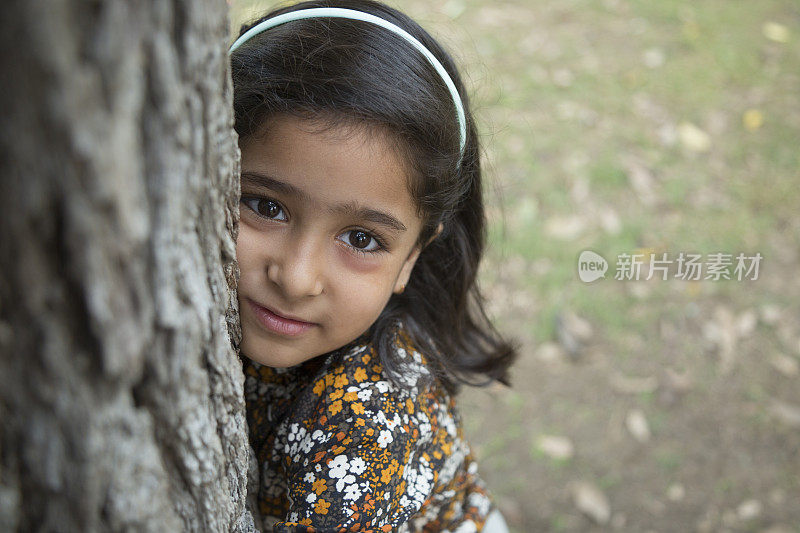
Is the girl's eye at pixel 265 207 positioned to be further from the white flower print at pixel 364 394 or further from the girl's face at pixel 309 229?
the white flower print at pixel 364 394

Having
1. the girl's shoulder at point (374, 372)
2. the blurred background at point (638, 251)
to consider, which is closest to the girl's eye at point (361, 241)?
the girl's shoulder at point (374, 372)

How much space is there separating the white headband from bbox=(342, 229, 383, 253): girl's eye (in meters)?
0.34

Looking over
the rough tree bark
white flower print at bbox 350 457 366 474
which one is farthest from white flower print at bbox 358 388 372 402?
the rough tree bark

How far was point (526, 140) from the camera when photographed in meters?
3.89

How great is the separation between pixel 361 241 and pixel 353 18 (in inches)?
17.8

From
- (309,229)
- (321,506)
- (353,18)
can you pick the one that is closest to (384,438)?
(321,506)

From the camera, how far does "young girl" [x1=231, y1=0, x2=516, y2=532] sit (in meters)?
Result: 1.26

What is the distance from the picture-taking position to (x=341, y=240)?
1313mm

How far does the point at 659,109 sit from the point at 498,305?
1749 millimetres

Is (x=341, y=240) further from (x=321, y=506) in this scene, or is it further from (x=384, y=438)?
(x=321, y=506)

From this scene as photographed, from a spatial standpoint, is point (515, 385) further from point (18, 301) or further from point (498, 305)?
point (18, 301)

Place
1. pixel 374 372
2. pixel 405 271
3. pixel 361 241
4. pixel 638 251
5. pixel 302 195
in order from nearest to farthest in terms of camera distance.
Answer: pixel 302 195 < pixel 361 241 < pixel 374 372 < pixel 405 271 < pixel 638 251

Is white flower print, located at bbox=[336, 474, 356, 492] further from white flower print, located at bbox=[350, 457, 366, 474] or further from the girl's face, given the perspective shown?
the girl's face

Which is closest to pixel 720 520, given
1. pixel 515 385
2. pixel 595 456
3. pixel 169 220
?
pixel 595 456
